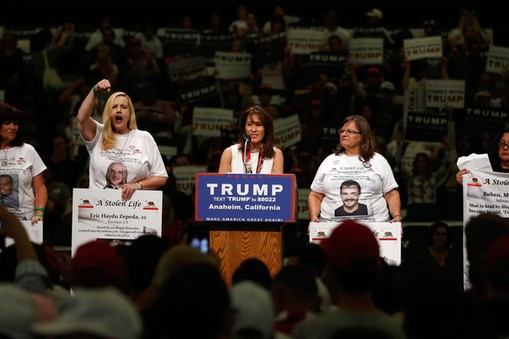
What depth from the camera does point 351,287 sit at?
15.7ft

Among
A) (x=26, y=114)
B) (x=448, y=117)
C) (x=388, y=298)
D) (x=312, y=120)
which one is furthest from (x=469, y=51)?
(x=388, y=298)

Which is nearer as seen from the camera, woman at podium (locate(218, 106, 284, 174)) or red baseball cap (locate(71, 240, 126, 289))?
red baseball cap (locate(71, 240, 126, 289))

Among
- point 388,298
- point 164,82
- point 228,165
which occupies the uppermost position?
point 164,82

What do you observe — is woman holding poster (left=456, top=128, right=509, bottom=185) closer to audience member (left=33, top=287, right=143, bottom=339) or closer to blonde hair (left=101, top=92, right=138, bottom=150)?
blonde hair (left=101, top=92, right=138, bottom=150)

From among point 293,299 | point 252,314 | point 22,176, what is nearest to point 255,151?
point 22,176

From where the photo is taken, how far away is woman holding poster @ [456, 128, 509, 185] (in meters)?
9.04

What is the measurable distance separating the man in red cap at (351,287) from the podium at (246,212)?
3.10m

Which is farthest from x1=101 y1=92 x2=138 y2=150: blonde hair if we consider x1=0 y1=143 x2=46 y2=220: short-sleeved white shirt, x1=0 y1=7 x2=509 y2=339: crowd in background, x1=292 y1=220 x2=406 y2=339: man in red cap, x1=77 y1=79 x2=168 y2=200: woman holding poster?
x1=292 y1=220 x2=406 y2=339: man in red cap

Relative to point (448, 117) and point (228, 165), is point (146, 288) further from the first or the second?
point (448, 117)

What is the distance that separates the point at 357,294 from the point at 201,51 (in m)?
10.7

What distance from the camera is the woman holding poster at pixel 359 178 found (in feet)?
28.8

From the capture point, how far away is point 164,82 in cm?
1465

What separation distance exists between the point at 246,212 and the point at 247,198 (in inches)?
4.1

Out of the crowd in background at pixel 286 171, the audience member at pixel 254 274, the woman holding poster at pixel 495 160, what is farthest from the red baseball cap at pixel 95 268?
the woman holding poster at pixel 495 160
